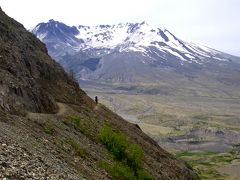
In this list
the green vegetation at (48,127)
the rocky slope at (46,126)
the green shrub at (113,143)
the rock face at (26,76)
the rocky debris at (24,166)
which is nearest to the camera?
the rocky debris at (24,166)

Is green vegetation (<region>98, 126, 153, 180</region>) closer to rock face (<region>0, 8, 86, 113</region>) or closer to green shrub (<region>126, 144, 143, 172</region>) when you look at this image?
green shrub (<region>126, 144, 143, 172</region>)

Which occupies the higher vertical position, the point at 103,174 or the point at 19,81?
the point at 19,81

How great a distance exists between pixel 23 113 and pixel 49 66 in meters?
21.2

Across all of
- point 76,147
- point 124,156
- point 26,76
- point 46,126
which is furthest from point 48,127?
point 26,76

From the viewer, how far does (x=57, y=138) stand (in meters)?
31.7

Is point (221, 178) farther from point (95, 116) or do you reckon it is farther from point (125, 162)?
point (125, 162)

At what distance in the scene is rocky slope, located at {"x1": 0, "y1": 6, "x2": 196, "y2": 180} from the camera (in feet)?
76.2

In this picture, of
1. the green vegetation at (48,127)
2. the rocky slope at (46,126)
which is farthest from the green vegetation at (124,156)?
the green vegetation at (48,127)

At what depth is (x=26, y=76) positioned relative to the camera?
146 ft

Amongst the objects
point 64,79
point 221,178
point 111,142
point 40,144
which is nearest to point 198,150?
point 221,178

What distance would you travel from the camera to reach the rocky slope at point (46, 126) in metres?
23.2

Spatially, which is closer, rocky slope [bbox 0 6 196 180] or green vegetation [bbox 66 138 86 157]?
rocky slope [bbox 0 6 196 180]

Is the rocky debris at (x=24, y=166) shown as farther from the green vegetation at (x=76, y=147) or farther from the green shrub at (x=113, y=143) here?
the green shrub at (x=113, y=143)

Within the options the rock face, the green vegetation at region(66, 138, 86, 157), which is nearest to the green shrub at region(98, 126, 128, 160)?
the green vegetation at region(66, 138, 86, 157)
